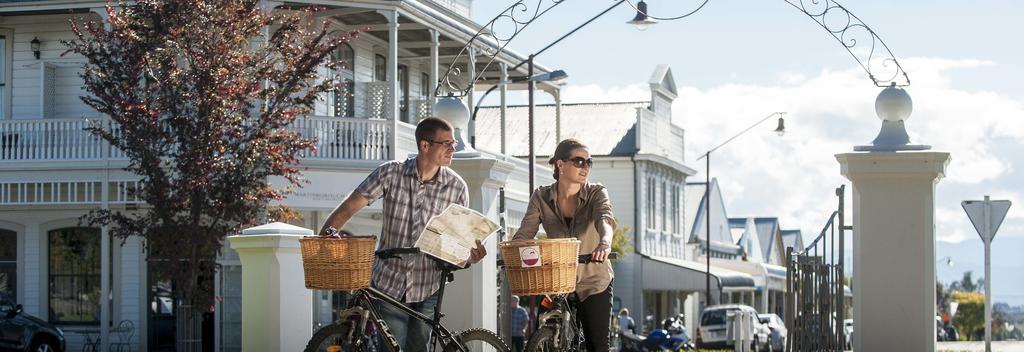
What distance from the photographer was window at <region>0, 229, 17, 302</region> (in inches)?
1226

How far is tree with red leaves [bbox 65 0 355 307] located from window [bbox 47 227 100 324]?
18.4 feet

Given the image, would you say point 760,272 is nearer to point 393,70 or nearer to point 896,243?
point 393,70

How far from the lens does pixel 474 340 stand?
28.5 ft

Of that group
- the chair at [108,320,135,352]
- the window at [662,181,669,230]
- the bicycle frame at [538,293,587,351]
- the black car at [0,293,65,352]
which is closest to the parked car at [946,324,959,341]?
the window at [662,181,669,230]

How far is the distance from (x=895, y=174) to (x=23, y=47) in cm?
2377

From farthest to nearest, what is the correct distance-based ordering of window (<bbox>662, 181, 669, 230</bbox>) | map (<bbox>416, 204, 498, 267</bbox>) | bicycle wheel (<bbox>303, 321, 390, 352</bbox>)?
window (<bbox>662, 181, 669, 230</bbox>), map (<bbox>416, 204, 498, 267</bbox>), bicycle wheel (<bbox>303, 321, 390, 352</bbox>)

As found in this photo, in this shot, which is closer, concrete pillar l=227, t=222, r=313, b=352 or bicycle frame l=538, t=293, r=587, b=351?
bicycle frame l=538, t=293, r=587, b=351

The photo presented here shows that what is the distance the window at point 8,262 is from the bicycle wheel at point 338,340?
80.7 ft

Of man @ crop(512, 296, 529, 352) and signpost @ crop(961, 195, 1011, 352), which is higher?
signpost @ crop(961, 195, 1011, 352)

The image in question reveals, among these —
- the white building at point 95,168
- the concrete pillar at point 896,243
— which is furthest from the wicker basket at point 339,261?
the white building at point 95,168

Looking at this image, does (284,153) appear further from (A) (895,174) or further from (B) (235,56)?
(A) (895,174)

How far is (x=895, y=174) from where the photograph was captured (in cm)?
1105

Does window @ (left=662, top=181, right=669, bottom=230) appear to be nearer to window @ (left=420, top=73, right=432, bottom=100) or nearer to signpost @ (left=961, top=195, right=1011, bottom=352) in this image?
window @ (left=420, top=73, right=432, bottom=100)

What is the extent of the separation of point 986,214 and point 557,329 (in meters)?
9.73
